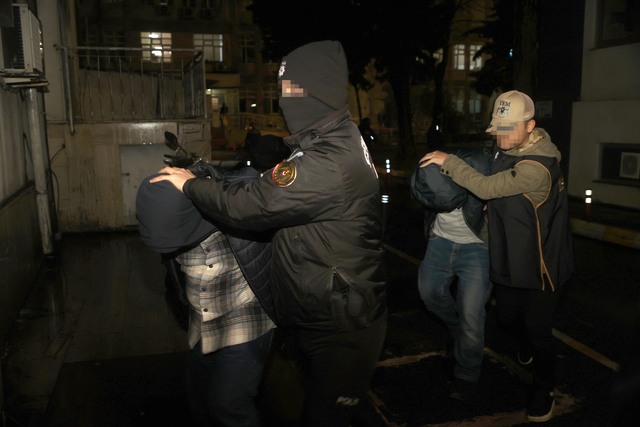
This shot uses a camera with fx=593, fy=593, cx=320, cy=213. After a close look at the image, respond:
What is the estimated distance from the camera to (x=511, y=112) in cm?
354

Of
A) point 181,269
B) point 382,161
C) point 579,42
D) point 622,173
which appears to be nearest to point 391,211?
point 622,173

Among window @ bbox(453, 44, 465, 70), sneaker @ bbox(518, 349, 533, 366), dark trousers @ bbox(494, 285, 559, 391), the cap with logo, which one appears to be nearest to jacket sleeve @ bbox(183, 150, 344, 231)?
the cap with logo

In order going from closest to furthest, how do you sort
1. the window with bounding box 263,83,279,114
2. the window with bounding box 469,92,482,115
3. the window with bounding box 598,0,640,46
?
the window with bounding box 598,0,640,46, the window with bounding box 263,83,279,114, the window with bounding box 469,92,482,115

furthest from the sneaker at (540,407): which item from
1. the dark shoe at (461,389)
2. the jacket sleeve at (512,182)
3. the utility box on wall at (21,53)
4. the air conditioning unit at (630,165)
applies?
the air conditioning unit at (630,165)

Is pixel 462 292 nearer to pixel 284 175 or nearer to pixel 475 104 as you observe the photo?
pixel 284 175

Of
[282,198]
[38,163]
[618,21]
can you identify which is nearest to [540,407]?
[282,198]

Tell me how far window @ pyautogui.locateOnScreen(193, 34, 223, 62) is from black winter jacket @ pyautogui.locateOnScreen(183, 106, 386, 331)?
145 feet

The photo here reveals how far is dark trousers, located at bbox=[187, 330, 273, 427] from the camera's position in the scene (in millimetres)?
2752

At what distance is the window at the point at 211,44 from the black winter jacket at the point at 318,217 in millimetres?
44113

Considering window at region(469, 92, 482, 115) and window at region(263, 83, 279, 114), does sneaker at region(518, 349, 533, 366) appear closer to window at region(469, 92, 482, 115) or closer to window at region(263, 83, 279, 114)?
window at region(263, 83, 279, 114)

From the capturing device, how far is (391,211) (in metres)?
12.5

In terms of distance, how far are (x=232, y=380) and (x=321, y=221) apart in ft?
3.04

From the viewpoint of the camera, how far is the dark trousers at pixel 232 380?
2.75 meters

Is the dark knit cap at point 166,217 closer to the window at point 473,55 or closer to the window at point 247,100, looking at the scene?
the window at point 247,100
